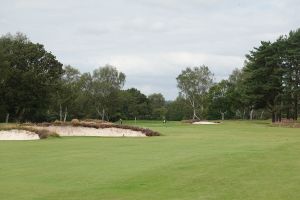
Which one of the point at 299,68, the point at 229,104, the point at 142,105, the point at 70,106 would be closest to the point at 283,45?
the point at 299,68

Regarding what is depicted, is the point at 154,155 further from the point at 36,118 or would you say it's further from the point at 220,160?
the point at 36,118

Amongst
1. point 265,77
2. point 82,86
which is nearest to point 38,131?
point 265,77

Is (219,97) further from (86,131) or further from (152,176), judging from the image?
(152,176)

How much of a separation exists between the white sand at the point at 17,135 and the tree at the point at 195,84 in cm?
8318

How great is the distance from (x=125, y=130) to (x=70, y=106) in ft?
219

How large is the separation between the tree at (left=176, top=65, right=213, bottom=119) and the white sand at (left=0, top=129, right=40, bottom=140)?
83.2 m

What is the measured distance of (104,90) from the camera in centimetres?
11444

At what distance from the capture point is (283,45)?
74875 millimetres

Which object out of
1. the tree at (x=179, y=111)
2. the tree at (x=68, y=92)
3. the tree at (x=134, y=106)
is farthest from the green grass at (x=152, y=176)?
the tree at (x=179, y=111)

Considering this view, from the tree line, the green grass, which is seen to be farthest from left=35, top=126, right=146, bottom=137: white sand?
the tree line

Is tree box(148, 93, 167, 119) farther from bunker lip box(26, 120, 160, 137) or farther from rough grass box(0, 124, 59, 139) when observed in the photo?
rough grass box(0, 124, 59, 139)

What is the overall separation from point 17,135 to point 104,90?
79090 millimetres

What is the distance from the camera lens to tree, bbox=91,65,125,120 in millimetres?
113625

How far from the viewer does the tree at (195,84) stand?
117188 millimetres
